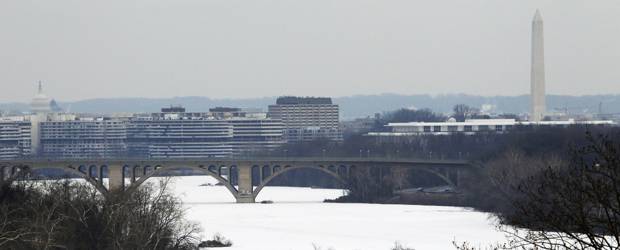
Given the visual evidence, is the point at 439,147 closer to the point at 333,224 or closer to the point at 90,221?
the point at 333,224

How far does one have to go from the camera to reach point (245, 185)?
10344cm

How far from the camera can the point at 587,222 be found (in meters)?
21.0

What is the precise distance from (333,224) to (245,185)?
28.6 metres

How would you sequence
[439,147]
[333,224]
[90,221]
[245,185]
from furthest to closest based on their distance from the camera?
[439,147] → [245,185] → [333,224] → [90,221]

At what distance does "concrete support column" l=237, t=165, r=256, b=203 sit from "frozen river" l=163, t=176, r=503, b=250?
0.99 m

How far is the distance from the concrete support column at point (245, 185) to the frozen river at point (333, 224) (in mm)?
986

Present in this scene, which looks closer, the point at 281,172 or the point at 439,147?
the point at 281,172

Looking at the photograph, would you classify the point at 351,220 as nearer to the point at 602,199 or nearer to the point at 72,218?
the point at 72,218

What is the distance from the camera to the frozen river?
2451 inches

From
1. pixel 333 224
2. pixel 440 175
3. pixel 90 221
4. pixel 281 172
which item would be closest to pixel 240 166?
pixel 281 172

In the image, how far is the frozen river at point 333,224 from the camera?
62250 mm

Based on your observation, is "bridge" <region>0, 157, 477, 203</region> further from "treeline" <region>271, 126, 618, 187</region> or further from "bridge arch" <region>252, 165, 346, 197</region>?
"treeline" <region>271, 126, 618, 187</region>

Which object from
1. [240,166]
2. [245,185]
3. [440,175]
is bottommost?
[245,185]

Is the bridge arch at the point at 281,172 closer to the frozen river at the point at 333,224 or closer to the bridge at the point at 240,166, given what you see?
the bridge at the point at 240,166
